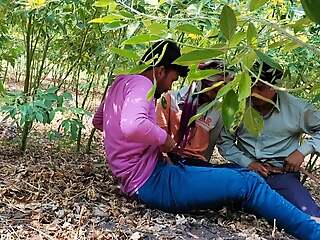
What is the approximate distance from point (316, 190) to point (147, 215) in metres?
1.95

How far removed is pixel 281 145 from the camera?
113 inches

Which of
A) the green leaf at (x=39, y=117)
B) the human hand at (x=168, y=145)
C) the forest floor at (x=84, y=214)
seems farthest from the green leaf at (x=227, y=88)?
the green leaf at (x=39, y=117)

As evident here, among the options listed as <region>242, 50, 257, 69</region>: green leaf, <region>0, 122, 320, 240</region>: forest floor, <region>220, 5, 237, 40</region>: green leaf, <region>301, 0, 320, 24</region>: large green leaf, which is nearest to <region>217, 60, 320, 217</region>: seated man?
<region>0, 122, 320, 240</region>: forest floor

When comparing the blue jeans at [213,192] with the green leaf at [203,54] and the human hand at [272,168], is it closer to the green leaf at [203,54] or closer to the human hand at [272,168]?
the human hand at [272,168]

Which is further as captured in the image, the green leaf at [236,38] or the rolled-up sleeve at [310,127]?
the rolled-up sleeve at [310,127]

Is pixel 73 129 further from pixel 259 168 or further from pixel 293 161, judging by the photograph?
pixel 293 161

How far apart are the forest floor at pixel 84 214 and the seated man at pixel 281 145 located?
33 cm

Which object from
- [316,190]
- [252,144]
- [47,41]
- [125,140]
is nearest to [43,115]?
[125,140]

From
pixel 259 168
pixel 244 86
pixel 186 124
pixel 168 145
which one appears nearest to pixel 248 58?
pixel 244 86

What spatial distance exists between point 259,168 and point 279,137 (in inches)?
7.5

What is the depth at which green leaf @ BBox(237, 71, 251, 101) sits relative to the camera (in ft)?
2.39

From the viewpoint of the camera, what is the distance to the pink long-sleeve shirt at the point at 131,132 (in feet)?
7.36

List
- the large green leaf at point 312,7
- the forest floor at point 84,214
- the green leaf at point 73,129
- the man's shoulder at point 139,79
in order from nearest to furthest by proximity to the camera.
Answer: the large green leaf at point 312,7, the forest floor at point 84,214, the man's shoulder at point 139,79, the green leaf at point 73,129

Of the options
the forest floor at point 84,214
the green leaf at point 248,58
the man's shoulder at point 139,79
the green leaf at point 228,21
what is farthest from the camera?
the man's shoulder at point 139,79
